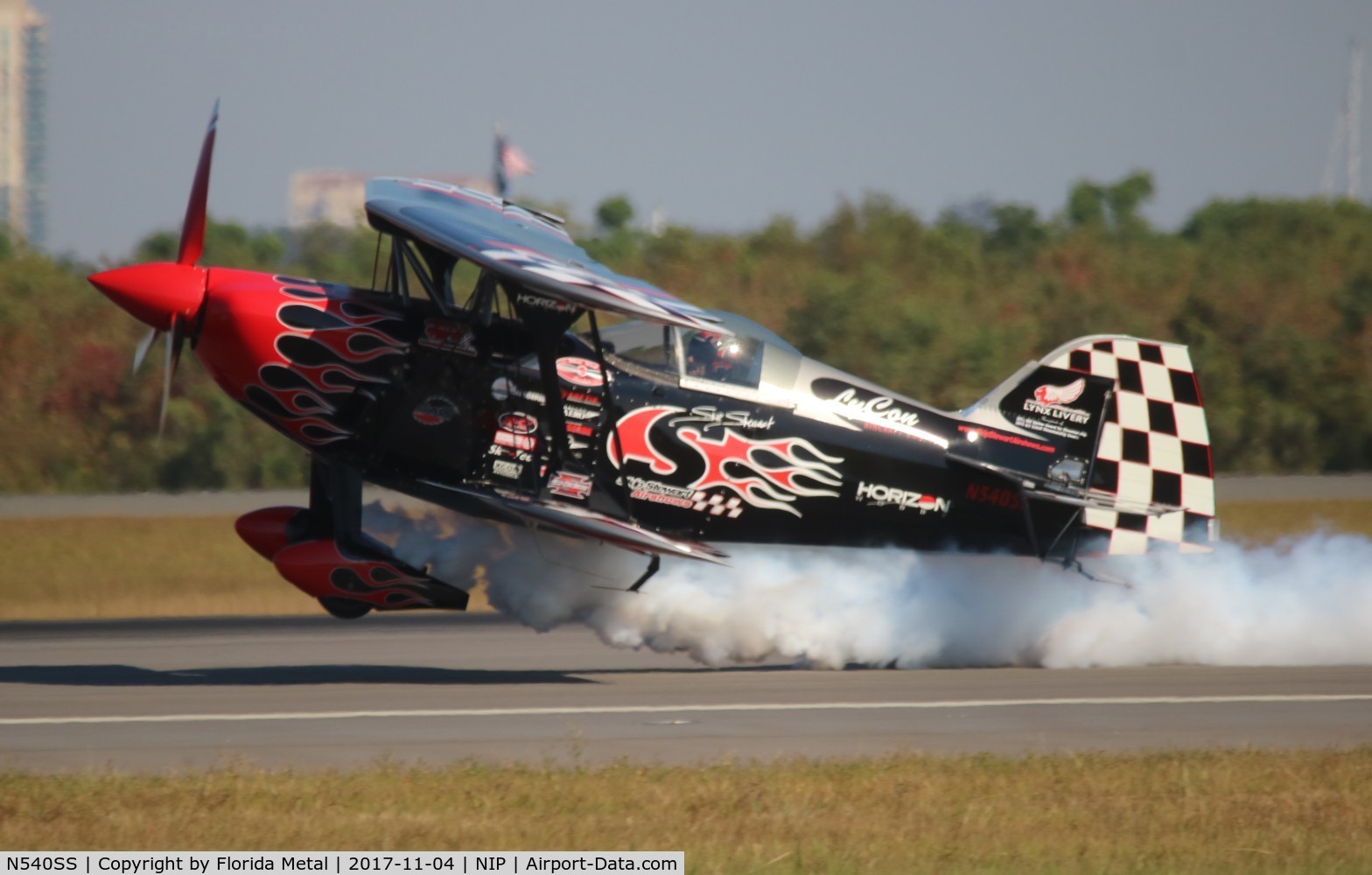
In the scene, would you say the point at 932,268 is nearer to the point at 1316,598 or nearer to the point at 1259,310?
the point at 1259,310

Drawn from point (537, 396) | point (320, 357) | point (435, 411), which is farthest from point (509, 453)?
point (320, 357)

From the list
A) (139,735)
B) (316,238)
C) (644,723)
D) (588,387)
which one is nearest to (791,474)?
(588,387)

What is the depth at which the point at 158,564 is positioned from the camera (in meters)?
20.6

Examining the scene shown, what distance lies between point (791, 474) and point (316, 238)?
23.1 meters

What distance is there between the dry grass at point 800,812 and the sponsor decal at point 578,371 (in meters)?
3.85

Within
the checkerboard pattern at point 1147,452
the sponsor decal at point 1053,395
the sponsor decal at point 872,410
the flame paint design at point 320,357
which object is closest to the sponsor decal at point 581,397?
the flame paint design at point 320,357

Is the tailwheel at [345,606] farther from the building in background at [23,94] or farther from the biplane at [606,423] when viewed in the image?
the building in background at [23,94]

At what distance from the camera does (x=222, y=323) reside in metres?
10.4

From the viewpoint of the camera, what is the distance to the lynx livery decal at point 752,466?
37.1 ft

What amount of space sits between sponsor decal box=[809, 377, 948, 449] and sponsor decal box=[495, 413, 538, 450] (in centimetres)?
233

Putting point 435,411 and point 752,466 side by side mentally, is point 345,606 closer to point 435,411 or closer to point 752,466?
point 435,411

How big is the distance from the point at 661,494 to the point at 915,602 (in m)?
2.34
